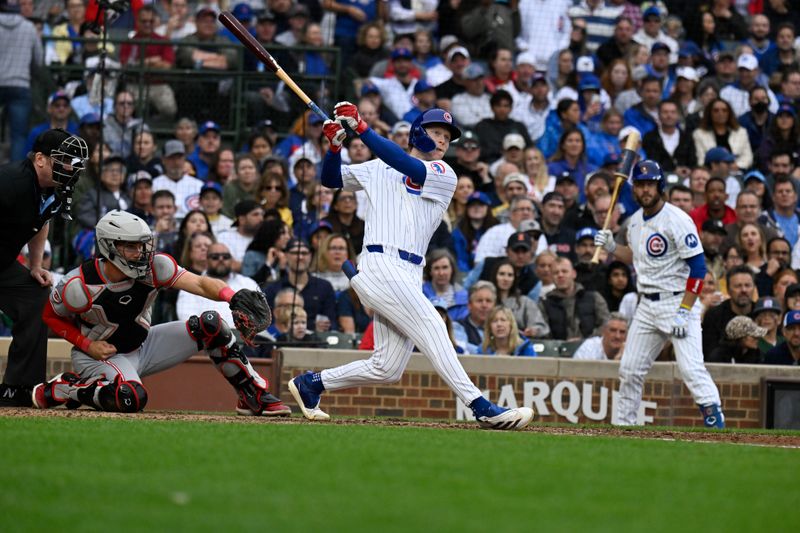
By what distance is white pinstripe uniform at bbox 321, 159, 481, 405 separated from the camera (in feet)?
27.3

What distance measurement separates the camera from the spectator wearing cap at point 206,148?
15070 mm

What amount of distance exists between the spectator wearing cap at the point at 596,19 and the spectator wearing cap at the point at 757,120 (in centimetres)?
255

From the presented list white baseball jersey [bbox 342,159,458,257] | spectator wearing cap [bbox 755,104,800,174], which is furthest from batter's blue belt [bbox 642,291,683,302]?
spectator wearing cap [bbox 755,104,800,174]

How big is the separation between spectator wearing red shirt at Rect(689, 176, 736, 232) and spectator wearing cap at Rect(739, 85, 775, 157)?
216 centimetres

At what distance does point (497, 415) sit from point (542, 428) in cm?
87

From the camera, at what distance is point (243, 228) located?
13.7m

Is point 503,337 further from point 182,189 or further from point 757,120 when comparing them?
point 757,120

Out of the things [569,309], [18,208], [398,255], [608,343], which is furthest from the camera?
[569,309]

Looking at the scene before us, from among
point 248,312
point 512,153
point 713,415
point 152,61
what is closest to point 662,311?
point 713,415

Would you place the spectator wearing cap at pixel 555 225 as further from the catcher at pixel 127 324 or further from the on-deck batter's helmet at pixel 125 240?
the on-deck batter's helmet at pixel 125 240

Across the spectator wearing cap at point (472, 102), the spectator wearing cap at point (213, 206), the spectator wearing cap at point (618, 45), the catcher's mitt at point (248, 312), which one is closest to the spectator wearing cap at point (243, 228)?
the spectator wearing cap at point (213, 206)

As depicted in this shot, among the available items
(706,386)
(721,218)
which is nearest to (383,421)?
(706,386)

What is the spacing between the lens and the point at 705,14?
18.9m

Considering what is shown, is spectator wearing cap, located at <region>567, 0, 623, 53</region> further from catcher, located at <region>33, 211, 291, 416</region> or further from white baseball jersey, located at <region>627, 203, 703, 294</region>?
catcher, located at <region>33, 211, 291, 416</region>
